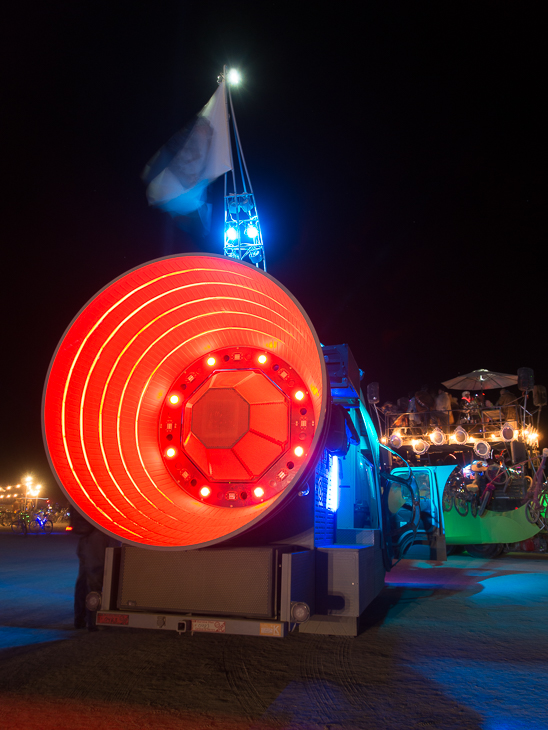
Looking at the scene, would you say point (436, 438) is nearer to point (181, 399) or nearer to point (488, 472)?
point (488, 472)

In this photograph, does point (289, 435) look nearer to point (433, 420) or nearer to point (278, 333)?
point (278, 333)

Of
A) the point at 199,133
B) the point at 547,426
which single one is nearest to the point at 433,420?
the point at 547,426

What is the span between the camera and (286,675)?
3670 mm

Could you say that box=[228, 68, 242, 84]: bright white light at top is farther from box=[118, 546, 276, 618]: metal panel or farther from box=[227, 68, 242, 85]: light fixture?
box=[118, 546, 276, 618]: metal panel

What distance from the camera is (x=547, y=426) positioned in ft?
70.5

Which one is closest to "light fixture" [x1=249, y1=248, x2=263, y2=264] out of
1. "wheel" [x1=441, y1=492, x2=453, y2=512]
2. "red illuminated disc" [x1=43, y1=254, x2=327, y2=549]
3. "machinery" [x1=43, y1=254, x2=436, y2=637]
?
"wheel" [x1=441, y1=492, x2=453, y2=512]

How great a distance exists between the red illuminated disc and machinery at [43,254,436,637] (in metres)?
0.01

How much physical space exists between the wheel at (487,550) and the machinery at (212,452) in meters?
11.1

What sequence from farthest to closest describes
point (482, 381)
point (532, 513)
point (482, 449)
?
1. point (482, 381)
2. point (482, 449)
3. point (532, 513)

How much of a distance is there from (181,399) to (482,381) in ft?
55.2

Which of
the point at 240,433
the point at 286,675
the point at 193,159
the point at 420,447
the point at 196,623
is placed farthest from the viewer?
the point at 420,447

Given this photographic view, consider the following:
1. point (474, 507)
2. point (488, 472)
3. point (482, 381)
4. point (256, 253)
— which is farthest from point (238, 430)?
point (482, 381)

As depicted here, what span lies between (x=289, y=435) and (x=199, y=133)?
30.7ft

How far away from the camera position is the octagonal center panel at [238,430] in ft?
13.1
